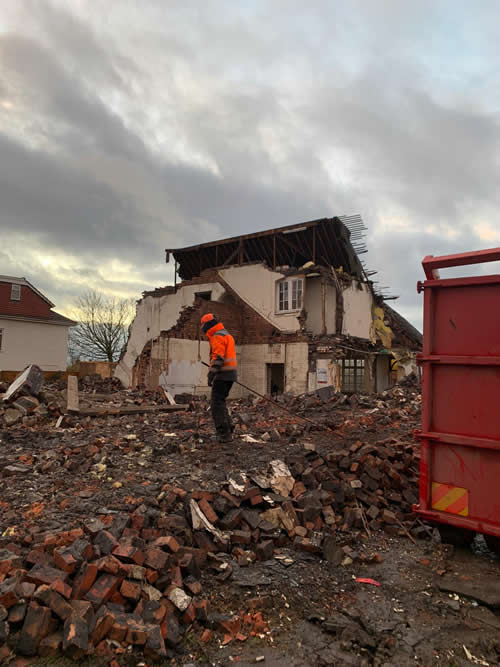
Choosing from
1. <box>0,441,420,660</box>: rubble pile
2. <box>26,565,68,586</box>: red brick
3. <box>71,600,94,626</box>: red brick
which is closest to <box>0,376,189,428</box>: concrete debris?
<box>0,441,420,660</box>: rubble pile

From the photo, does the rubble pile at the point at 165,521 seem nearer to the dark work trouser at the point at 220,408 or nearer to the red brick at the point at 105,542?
the red brick at the point at 105,542

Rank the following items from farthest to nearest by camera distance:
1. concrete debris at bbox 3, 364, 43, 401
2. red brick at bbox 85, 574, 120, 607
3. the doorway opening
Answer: the doorway opening < concrete debris at bbox 3, 364, 43, 401 < red brick at bbox 85, 574, 120, 607

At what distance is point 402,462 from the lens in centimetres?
626

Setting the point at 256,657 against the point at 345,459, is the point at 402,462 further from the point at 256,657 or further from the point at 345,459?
the point at 256,657

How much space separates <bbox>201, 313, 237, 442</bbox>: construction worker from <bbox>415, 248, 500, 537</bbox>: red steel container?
360cm

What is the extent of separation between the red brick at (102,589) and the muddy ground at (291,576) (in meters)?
0.36

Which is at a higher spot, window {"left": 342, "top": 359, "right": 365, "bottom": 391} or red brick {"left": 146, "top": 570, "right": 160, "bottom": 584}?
window {"left": 342, "top": 359, "right": 365, "bottom": 391}

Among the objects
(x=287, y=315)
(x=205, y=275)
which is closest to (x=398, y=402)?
(x=287, y=315)

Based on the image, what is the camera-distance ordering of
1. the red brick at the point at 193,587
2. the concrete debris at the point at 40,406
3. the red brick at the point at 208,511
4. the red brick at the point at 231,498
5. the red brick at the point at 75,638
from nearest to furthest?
the red brick at the point at 75,638 → the red brick at the point at 193,587 → the red brick at the point at 208,511 → the red brick at the point at 231,498 → the concrete debris at the point at 40,406

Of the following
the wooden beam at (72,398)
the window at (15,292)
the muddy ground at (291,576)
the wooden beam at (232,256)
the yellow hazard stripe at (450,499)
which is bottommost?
the muddy ground at (291,576)

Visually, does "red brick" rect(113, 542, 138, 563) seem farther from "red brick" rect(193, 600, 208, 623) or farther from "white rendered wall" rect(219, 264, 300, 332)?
"white rendered wall" rect(219, 264, 300, 332)

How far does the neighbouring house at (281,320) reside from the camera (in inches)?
773

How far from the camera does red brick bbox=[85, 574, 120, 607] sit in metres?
3.00

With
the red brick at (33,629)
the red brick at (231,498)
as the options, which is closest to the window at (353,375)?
the red brick at (231,498)
